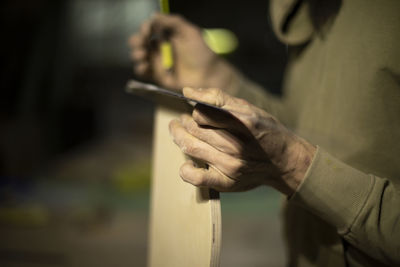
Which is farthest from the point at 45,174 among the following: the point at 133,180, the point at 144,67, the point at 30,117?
the point at 144,67

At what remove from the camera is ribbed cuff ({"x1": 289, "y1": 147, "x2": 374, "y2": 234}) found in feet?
1.42

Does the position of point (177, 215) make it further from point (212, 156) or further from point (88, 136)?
point (88, 136)

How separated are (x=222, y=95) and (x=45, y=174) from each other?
208cm

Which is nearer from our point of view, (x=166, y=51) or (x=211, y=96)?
(x=211, y=96)

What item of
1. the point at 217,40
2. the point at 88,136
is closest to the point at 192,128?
the point at 217,40

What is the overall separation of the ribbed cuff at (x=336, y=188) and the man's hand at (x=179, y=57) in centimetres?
49

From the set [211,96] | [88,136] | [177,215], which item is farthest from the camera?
[88,136]

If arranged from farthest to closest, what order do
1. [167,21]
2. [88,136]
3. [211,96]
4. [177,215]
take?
[88,136] → [167,21] → [177,215] → [211,96]

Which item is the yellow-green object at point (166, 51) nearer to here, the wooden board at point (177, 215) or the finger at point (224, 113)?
the wooden board at point (177, 215)

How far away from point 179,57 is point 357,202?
604 mm

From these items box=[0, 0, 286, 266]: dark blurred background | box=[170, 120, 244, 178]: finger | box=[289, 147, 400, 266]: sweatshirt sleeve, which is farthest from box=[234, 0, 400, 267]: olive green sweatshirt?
box=[0, 0, 286, 266]: dark blurred background

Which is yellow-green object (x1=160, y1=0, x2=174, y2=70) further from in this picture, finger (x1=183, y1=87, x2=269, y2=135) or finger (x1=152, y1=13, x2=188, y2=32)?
finger (x1=183, y1=87, x2=269, y2=135)

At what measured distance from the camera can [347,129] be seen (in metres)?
0.53

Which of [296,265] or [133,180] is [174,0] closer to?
[133,180]
